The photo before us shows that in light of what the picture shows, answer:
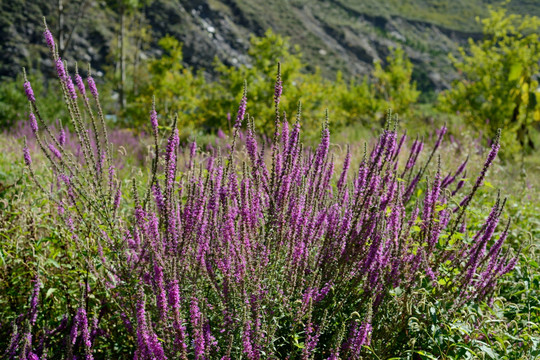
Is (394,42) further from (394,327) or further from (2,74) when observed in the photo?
(394,327)

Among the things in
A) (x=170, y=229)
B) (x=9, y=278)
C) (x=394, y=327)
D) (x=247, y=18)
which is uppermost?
(x=247, y=18)

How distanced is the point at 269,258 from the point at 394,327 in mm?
776

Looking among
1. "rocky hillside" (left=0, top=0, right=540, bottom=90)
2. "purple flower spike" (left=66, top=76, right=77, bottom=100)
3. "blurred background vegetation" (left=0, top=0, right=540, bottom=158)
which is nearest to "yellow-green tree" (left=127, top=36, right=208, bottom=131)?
"blurred background vegetation" (left=0, top=0, right=540, bottom=158)

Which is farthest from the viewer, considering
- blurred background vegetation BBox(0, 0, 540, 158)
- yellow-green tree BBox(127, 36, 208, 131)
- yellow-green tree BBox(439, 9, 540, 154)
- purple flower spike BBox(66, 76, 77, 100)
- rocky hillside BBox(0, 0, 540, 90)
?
rocky hillside BBox(0, 0, 540, 90)

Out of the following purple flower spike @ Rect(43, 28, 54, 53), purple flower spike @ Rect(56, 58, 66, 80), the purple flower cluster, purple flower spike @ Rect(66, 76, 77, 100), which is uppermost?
purple flower spike @ Rect(43, 28, 54, 53)

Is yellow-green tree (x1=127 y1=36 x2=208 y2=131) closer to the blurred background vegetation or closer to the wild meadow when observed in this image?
the blurred background vegetation

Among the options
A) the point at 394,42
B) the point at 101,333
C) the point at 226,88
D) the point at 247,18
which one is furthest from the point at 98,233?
the point at 394,42

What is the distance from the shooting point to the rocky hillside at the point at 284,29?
6400 centimetres

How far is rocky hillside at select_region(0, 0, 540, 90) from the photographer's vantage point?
6400 centimetres

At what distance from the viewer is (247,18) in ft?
328

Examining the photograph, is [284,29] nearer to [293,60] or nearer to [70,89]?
[293,60]

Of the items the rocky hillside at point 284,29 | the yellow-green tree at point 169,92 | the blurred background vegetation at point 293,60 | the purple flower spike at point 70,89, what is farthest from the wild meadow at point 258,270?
the rocky hillside at point 284,29

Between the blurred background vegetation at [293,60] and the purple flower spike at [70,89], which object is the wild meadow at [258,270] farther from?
the blurred background vegetation at [293,60]

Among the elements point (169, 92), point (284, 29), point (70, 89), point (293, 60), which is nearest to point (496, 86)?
point (293, 60)
